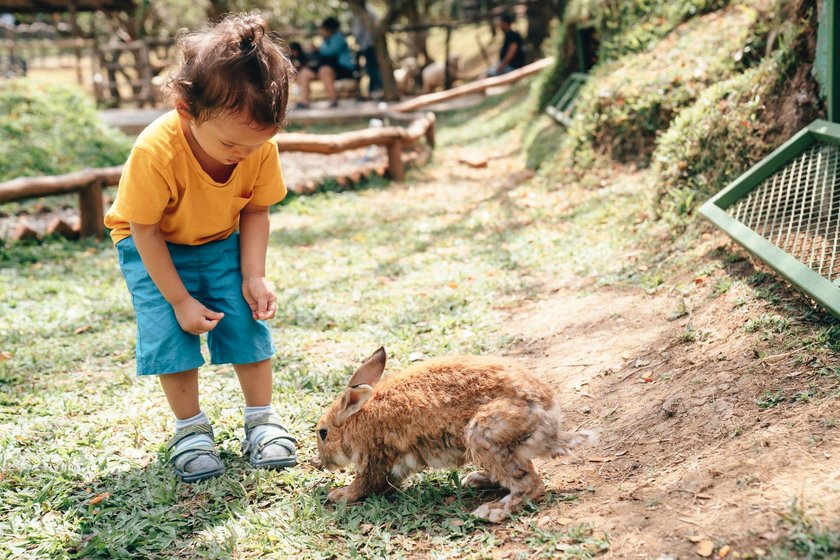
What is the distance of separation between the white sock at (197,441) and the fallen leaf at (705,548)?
2.13 meters

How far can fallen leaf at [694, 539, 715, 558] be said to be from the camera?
237 cm

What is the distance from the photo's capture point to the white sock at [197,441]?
3428mm

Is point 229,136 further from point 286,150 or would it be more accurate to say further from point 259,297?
point 286,150

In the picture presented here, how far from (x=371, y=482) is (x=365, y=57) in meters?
17.4

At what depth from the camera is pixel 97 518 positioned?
315 centimetres

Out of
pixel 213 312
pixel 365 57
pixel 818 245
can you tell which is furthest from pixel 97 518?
pixel 365 57

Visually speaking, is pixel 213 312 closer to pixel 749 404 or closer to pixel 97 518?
pixel 97 518

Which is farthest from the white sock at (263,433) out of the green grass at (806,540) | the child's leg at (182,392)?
the green grass at (806,540)

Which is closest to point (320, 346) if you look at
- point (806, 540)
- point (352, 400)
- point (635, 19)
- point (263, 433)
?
point (263, 433)

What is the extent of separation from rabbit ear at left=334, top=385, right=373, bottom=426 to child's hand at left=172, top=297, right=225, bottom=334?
0.69 meters

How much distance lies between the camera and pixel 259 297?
3.55m

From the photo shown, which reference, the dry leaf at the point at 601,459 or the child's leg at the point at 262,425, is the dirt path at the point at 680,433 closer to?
the dry leaf at the point at 601,459

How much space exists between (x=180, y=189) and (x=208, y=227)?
24cm

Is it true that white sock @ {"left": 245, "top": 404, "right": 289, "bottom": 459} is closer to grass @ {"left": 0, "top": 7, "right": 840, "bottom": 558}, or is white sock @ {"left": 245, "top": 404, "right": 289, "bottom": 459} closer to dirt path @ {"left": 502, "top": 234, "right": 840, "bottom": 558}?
grass @ {"left": 0, "top": 7, "right": 840, "bottom": 558}
